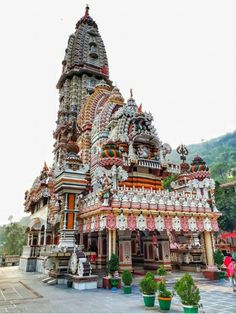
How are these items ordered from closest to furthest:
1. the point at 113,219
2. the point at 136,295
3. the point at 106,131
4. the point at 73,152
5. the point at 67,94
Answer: the point at 136,295 < the point at 113,219 < the point at 73,152 < the point at 106,131 < the point at 67,94

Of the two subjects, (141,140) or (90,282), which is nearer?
(90,282)

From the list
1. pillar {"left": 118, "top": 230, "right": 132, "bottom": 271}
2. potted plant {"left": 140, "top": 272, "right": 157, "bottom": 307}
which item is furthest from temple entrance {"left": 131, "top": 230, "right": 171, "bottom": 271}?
potted plant {"left": 140, "top": 272, "right": 157, "bottom": 307}

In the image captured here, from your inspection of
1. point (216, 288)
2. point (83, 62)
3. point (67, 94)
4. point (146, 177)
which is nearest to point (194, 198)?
point (146, 177)

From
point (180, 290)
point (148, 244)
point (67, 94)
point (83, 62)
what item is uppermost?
point (83, 62)

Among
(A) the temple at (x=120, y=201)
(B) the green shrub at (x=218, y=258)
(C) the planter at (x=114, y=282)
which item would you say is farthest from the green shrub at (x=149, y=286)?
(B) the green shrub at (x=218, y=258)

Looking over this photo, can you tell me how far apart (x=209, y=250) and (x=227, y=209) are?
3369 cm

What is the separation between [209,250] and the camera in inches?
624

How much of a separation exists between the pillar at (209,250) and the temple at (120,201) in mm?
58

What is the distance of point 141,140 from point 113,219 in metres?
8.52

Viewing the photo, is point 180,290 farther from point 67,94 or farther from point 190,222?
point 67,94

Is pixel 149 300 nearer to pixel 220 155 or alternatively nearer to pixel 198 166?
→ pixel 198 166

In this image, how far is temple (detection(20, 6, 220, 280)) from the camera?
46.4ft

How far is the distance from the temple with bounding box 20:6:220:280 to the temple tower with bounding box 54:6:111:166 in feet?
3.84

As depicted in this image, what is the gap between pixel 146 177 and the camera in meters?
19.8
